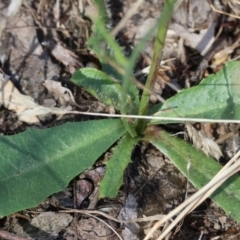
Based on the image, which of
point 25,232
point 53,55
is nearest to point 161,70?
point 53,55

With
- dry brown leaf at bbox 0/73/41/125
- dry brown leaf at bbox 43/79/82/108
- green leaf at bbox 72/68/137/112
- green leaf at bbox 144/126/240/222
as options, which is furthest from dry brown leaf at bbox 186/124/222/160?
dry brown leaf at bbox 0/73/41/125

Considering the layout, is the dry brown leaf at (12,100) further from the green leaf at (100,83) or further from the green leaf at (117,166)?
the green leaf at (117,166)

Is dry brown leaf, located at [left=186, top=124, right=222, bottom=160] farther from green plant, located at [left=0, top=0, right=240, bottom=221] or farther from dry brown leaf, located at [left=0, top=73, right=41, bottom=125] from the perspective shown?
dry brown leaf, located at [left=0, top=73, right=41, bottom=125]

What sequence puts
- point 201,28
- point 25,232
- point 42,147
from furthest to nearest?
point 201,28, point 42,147, point 25,232

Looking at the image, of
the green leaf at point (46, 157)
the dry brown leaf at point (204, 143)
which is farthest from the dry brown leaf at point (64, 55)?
the dry brown leaf at point (204, 143)

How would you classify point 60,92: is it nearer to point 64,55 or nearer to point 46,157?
point 64,55

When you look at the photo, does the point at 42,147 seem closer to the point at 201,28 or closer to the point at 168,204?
the point at 168,204

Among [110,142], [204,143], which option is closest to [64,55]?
[110,142]
